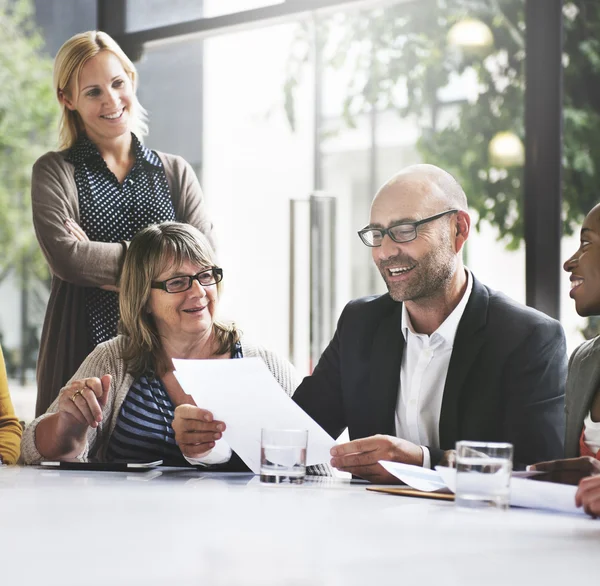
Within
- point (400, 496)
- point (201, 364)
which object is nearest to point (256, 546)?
point (400, 496)

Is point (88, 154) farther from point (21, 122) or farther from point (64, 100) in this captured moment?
→ point (21, 122)

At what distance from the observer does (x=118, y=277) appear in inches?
121

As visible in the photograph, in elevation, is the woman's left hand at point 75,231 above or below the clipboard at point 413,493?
above

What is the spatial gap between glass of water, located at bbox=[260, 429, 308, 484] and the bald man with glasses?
43cm

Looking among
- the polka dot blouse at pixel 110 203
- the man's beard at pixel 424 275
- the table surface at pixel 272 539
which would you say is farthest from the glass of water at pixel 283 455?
the polka dot blouse at pixel 110 203

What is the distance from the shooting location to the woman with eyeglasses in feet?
7.88

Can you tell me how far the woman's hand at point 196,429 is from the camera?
192cm

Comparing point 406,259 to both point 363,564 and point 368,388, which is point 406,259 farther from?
point 363,564

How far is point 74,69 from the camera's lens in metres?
3.22

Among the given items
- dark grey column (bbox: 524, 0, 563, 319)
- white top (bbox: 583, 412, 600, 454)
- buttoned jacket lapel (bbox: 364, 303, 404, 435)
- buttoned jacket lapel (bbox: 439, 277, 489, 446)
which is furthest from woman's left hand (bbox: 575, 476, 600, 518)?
dark grey column (bbox: 524, 0, 563, 319)

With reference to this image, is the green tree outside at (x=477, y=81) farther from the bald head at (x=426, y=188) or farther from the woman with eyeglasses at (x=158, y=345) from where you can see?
the woman with eyeglasses at (x=158, y=345)

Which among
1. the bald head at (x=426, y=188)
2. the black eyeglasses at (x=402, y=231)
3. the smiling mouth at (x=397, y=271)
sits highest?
the bald head at (x=426, y=188)

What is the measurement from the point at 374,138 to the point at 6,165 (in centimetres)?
212

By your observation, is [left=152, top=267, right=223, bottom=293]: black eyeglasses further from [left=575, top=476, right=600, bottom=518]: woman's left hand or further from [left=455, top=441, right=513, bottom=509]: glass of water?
[left=575, top=476, right=600, bottom=518]: woman's left hand
